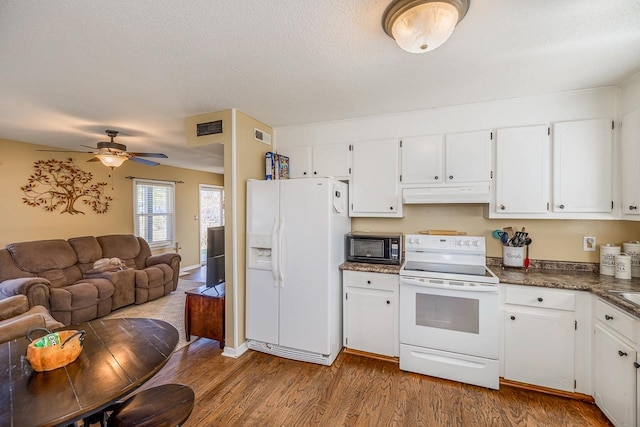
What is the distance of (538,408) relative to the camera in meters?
1.97

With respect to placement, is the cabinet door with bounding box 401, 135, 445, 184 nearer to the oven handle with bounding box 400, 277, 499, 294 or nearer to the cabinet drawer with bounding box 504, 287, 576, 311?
the oven handle with bounding box 400, 277, 499, 294

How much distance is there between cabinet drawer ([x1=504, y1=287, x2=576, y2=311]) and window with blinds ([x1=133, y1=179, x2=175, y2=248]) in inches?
237

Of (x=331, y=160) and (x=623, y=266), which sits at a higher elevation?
(x=331, y=160)

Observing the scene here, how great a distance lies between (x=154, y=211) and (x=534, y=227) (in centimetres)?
633

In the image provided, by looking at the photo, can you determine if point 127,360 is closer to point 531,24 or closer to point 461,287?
point 461,287

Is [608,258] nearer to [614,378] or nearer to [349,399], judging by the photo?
[614,378]

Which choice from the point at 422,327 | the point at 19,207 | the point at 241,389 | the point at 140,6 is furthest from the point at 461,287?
the point at 19,207

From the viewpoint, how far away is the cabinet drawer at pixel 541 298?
80.4 inches

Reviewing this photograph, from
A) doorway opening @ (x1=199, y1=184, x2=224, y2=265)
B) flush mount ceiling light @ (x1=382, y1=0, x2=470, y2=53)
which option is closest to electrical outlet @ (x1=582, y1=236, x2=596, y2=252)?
flush mount ceiling light @ (x1=382, y1=0, x2=470, y2=53)

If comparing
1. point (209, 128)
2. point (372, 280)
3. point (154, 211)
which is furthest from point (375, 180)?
point (154, 211)

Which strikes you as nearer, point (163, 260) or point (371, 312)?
point (371, 312)

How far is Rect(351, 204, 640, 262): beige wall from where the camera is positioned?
2395 millimetres

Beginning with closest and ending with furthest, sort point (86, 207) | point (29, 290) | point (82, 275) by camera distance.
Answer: point (29, 290) < point (82, 275) < point (86, 207)

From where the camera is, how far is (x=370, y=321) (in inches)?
103
